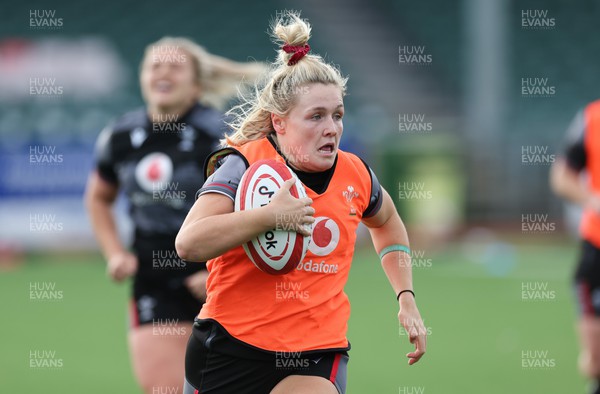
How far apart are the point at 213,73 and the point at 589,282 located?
2.73 metres

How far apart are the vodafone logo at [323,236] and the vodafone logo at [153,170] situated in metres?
1.99

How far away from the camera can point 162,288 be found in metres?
5.76

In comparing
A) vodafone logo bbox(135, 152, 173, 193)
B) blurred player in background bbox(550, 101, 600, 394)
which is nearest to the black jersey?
vodafone logo bbox(135, 152, 173, 193)

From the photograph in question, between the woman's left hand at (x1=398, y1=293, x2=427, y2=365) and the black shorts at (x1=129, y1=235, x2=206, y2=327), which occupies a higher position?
the black shorts at (x1=129, y1=235, x2=206, y2=327)

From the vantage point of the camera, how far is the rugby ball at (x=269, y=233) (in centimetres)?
367

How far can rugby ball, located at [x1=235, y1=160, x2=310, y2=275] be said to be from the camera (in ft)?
12.1

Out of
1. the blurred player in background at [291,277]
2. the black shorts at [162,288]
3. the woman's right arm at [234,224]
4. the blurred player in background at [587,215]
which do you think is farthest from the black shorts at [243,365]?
the blurred player in background at [587,215]

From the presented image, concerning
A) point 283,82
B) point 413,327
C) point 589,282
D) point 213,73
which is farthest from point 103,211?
point 589,282

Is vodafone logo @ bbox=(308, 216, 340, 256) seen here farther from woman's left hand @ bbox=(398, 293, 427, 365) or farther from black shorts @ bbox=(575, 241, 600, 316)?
black shorts @ bbox=(575, 241, 600, 316)

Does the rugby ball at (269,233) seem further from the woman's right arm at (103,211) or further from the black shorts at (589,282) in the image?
the black shorts at (589,282)

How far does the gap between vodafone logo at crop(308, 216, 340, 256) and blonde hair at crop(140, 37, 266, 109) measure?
2.24m

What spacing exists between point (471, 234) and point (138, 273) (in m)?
13.7

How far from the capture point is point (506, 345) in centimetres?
959

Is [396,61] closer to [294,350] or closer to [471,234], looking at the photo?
[471,234]
